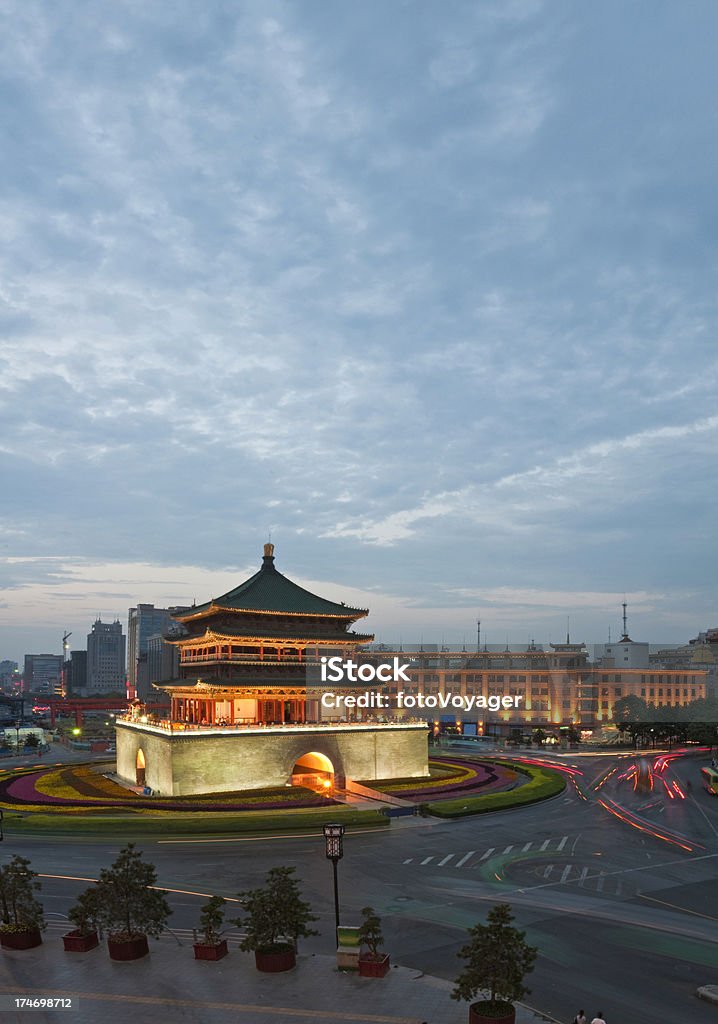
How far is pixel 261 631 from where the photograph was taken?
2650 inches

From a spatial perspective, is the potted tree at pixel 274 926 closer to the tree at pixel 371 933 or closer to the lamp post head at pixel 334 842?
the tree at pixel 371 933

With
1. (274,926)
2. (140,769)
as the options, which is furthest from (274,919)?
(140,769)

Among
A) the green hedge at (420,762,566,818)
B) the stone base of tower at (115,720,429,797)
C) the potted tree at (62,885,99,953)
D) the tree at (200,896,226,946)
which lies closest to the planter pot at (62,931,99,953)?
the potted tree at (62,885,99,953)

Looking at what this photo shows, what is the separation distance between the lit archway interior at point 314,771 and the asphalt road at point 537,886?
48.2ft

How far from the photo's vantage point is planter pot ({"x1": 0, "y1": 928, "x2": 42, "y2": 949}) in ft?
81.8

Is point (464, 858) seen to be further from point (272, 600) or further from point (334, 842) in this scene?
point (272, 600)

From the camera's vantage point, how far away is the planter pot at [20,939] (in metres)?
24.9

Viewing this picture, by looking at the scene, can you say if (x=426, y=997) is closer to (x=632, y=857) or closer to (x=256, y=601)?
(x=632, y=857)

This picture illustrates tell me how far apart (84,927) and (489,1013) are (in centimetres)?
1327

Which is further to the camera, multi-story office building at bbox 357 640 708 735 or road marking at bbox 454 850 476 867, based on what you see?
multi-story office building at bbox 357 640 708 735

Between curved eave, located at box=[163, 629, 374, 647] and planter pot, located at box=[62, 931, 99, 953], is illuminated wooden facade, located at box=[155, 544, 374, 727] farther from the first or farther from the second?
planter pot, located at box=[62, 931, 99, 953]

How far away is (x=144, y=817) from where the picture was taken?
5138cm

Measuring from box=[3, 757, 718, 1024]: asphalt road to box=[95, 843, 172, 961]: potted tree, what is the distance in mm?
3814

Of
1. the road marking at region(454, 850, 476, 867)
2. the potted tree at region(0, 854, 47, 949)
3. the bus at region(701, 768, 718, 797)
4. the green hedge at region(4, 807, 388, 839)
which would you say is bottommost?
the bus at region(701, 768, 718, 797)
